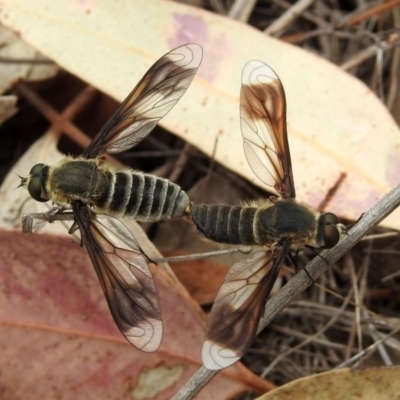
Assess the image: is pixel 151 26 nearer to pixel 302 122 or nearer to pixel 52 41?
pixel 52 41

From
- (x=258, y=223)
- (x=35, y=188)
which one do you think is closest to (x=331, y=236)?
(x=258, y=223)

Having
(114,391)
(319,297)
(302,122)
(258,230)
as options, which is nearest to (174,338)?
(114,391)

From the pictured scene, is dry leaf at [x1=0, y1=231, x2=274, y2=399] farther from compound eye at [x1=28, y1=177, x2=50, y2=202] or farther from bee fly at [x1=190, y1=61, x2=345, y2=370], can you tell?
bee fly at [x1=190, y1=61, x2=345, y2=370]

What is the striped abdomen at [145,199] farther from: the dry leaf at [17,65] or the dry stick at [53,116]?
the dry leaf at [17,65]

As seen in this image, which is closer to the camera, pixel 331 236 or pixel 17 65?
pixel 331 236

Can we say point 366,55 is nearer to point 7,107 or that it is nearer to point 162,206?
point 162,206

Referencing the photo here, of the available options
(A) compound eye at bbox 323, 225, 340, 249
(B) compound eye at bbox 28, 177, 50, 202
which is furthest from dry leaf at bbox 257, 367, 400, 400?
(B) compound eye at bbox 28, 177, 50, 202
